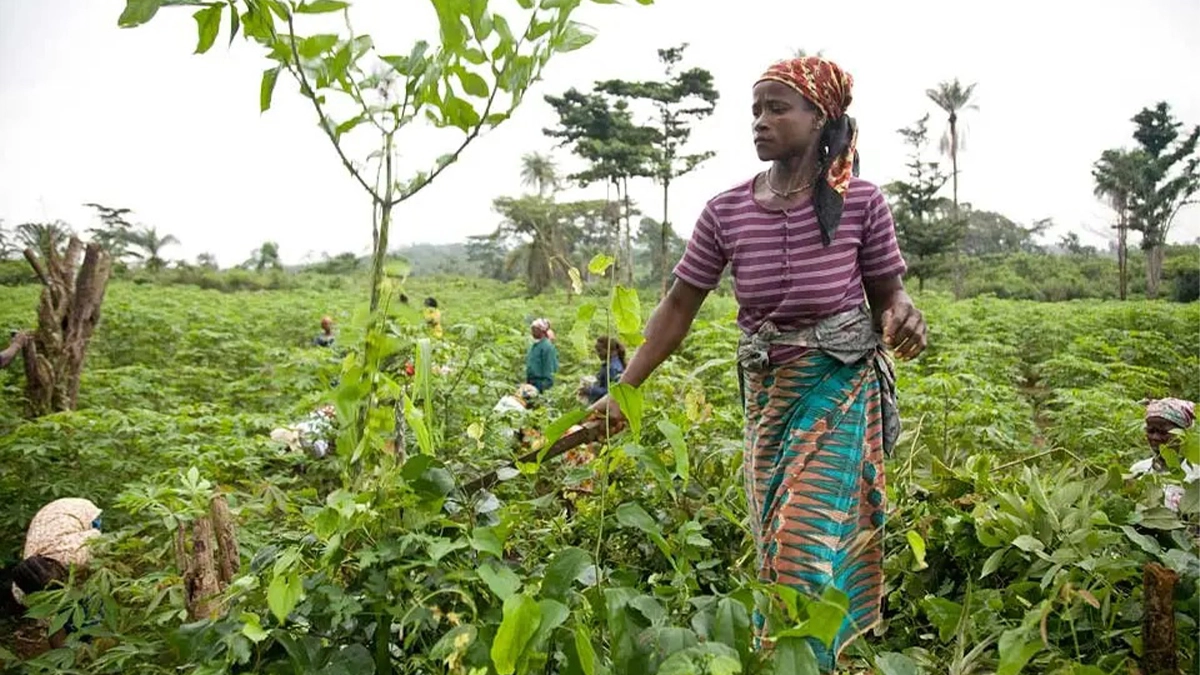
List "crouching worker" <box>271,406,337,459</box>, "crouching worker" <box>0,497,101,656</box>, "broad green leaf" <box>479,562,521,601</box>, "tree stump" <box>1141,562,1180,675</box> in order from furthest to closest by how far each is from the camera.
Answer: "crouching worker" <box>271,406,337,459</box> < "crouching worker" <box>0,497,101,656</box> < "tree stump" <box>1141,562,1180,675</box> < "broad green leaf" <box>479,562,521,601</box>

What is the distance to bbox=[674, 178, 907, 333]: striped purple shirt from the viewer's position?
1.75 m

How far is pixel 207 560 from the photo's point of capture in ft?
5.57

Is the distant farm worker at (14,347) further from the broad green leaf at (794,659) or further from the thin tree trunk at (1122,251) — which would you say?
the thin tree trunk at (1122,251)

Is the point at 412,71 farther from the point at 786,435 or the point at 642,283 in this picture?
the point at 642,283

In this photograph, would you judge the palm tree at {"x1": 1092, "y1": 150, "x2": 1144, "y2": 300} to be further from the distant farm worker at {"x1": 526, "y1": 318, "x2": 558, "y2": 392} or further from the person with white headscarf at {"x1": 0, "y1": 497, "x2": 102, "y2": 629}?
the person with white headscarf at {"x1": 0, "y1": 497, "x2": 102, "y2": 629}

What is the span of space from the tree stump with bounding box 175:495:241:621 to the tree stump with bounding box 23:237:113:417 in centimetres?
359

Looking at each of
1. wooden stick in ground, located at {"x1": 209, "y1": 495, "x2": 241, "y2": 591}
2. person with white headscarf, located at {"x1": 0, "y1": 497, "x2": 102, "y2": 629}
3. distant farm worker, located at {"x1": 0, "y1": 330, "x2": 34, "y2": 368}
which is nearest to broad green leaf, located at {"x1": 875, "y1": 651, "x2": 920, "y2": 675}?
wooden stick in ground, located at {"x1": 209, "y1": 495, "x2": 241, "y2": 591}

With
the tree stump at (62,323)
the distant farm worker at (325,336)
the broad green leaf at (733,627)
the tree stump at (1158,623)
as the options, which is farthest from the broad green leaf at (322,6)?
the distant farm worker at (325,336)

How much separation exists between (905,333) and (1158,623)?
0.61m

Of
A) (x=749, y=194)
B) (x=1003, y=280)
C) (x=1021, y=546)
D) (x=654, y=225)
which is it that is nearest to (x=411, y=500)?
(x=749, y=194)

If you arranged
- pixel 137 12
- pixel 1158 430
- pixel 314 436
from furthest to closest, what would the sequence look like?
1. pixel 314 436
2. pixel 1158 430
3. pixel 137 12

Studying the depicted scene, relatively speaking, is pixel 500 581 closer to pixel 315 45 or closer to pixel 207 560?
pixel 315 45

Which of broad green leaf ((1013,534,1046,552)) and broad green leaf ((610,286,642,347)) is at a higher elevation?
broad green leaf ((610,286,642,347))

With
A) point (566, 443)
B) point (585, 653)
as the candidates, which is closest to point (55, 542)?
point (566, 443)
